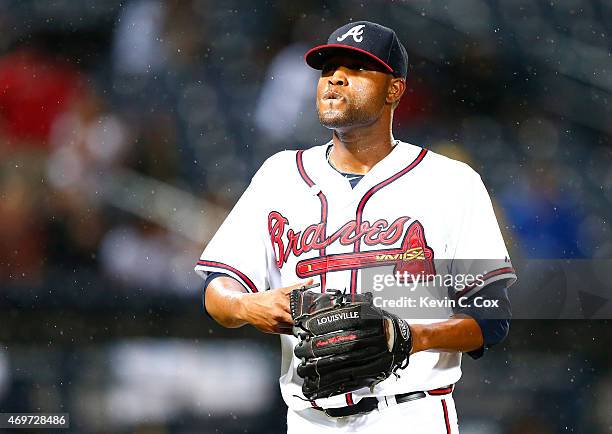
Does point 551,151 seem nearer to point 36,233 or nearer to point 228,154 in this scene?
point 228,154

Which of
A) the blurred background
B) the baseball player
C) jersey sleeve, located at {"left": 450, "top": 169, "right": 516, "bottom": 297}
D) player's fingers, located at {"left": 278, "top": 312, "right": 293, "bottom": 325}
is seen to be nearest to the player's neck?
the baseball player

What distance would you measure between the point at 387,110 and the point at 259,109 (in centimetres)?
212

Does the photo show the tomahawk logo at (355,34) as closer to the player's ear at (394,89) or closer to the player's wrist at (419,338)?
the player's ear at (394,89)

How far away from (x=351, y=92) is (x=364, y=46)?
0.10 m

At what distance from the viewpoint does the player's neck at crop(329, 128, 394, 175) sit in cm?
197

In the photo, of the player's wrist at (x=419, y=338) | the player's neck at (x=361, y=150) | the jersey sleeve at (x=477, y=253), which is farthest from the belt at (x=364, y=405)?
the player's neck at (x=361, y=150)

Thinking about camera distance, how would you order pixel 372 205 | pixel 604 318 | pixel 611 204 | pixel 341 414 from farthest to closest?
pixel 611 204
pixel 604 318
pixel 372 205
pixel 341 414

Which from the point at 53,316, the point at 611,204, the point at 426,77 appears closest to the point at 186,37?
the point at 426,77

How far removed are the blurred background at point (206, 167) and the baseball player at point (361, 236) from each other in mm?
1741

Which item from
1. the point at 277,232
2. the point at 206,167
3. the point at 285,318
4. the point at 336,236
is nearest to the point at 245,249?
the point at 277,232

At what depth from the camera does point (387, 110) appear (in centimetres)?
199

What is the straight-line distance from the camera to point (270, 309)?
166cm

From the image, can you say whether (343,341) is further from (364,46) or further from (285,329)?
(364,46)

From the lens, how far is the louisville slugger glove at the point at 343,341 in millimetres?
1581
